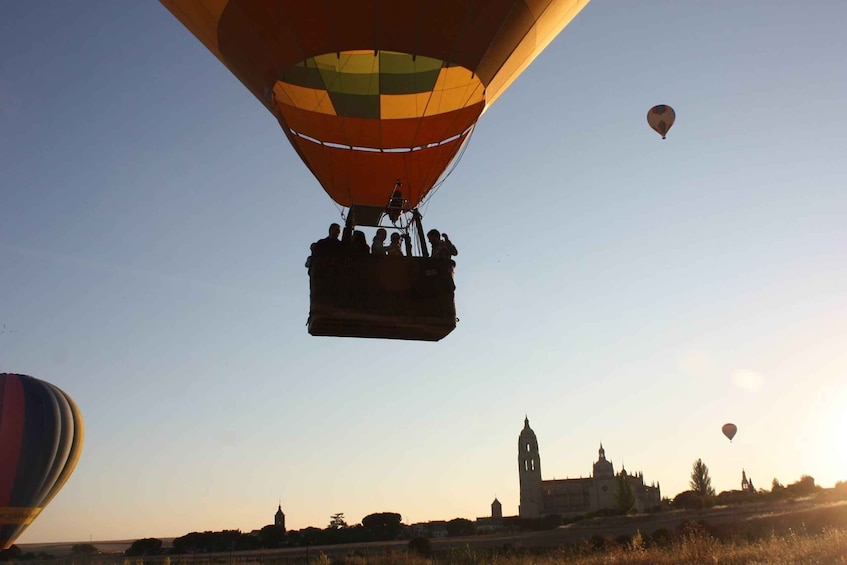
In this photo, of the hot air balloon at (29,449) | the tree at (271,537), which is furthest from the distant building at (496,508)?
the hot air balloon at (29,449)

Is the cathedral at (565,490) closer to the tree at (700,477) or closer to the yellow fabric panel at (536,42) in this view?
the tree at (700,477)

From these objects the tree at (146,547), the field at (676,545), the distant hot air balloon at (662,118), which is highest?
the distant hot air balloon at (662,118)

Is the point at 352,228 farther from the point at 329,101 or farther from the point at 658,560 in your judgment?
the point at 658,560

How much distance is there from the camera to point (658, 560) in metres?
14.0

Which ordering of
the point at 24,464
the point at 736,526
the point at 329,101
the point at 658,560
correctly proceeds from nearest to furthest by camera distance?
the point at 329,101 → the point at 658,560 → the point at 736,526 → the point at 24,464

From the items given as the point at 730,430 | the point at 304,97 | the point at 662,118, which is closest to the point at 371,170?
the point at 304,97

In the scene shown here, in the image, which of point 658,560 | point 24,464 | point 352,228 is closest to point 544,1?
point 352,228

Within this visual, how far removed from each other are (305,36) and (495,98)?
3.00 metres

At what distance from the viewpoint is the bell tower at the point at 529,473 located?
9694 cm

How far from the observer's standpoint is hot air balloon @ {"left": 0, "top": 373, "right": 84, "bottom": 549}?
89.9ft

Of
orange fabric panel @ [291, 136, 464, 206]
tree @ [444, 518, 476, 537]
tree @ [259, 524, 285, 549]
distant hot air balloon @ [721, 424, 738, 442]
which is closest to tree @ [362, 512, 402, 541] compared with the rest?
tree @ [444, 518, 476, 537]

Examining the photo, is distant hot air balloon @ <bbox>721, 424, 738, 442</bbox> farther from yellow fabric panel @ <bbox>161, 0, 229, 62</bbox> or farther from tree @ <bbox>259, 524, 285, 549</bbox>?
yellow fabric panel @ <bbox>161, 0, 229, 62</bbox>

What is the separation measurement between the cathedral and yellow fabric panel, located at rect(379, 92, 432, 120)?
89736mm

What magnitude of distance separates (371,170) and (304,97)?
1273mm
